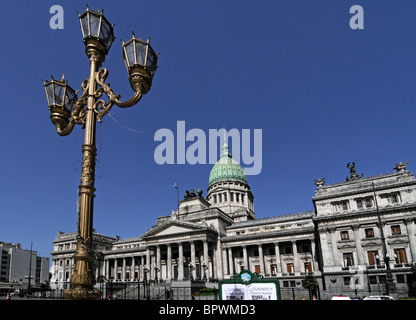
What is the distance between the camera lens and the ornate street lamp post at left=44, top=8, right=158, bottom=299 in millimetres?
6906

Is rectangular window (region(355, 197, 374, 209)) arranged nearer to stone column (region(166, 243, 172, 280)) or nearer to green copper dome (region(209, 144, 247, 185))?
stone column (region(166, 243, 172, 280))

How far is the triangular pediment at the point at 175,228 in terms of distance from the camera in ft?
199

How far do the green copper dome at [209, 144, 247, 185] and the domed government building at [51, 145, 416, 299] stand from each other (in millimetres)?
9092

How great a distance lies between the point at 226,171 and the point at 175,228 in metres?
33.3

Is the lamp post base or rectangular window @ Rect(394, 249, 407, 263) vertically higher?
the lamp post base

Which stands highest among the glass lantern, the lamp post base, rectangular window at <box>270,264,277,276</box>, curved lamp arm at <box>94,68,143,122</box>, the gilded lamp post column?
the glass lantern

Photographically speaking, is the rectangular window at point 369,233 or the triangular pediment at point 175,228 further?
the triangular pediment at point 175,228

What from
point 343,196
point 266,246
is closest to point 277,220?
point 266,246

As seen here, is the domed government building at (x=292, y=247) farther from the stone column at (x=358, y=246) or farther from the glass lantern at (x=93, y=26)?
the glass lantern at (x=93, y=26)

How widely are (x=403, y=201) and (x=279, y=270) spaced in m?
25.5

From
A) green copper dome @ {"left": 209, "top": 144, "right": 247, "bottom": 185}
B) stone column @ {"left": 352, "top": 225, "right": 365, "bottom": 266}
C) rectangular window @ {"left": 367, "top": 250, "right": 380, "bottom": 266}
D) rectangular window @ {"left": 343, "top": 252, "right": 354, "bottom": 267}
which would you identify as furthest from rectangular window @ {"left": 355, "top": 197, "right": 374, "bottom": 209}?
green copper dome @ {"left": 209, "top": 144, "right": 247, "bottom": 185}

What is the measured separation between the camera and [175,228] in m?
63.2

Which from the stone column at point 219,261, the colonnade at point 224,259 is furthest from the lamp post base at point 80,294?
the stone column at point 219,261

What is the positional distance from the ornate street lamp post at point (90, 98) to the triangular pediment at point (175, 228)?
173ft
